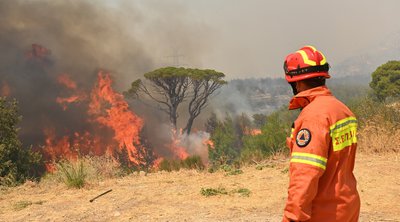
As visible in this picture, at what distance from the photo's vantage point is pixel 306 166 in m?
1.94

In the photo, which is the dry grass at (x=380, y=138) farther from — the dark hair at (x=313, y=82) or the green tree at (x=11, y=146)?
the green tree at (x=11, y=146)

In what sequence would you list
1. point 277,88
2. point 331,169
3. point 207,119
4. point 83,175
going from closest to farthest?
point 331,169, point 83,175, point 207,119, point 277,88

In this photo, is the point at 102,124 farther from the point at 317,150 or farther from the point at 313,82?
the point at 317,150

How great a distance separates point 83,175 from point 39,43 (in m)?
38.9

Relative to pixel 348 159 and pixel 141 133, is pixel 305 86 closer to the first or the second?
pixel 348 159

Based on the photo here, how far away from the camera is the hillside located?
5910mm

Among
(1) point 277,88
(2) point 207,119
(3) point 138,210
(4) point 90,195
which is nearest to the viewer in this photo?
(3) point 138,210

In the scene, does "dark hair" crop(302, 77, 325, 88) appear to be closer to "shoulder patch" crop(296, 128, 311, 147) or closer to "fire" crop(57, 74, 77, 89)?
"shoulder patch" crop(296, 128, 311, 147)

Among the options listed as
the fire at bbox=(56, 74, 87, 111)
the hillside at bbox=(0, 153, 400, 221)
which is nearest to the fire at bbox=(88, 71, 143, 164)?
the fire at bbox=(56, 74, 87, 111)

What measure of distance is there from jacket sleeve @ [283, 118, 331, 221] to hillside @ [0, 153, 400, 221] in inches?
148

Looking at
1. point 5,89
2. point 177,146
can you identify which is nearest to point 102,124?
point 177,146

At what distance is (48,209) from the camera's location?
6.62 m

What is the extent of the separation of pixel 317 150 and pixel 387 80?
123 ft

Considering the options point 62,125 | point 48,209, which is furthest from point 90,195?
point 62,125
